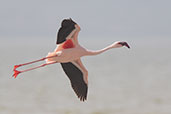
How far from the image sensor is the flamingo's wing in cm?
2158

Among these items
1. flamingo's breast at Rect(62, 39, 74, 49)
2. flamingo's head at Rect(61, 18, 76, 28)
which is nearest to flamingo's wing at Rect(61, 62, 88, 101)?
flamingo's breast at Rect(62, 39, 74, 49)

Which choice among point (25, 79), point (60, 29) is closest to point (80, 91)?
point (60, 29)

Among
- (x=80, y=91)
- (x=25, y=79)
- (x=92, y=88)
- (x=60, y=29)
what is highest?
(x=25, y=79)

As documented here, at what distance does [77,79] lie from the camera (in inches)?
851

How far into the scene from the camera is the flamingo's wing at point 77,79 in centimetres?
2158

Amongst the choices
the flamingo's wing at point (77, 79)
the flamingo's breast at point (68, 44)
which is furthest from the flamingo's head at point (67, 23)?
the flamingo's wing at point (77, 79)

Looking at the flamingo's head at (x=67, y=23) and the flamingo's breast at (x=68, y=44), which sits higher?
the flamingo's head at (x=67, y=23)

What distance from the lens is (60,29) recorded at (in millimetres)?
19156

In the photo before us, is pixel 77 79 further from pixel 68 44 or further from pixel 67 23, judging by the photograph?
pixel 67 23

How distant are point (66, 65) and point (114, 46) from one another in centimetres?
304

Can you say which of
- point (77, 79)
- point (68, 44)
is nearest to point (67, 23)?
point (68, 44)

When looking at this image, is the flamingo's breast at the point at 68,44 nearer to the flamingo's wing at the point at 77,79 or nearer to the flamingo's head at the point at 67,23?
the flamingo's head at the point at 67,23

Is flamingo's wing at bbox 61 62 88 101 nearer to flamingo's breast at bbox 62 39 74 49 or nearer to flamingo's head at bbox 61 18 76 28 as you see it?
flamingo's breast at bbox 62 39 74 49

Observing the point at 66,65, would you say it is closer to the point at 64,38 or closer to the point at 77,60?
the point at 77,60
